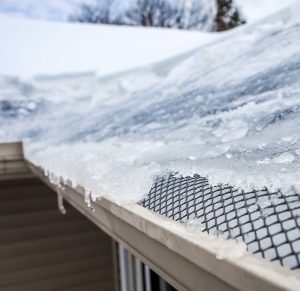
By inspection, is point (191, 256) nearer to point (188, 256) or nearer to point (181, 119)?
point (188, 256)

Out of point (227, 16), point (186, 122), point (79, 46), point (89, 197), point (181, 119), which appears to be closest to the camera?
point (89, 197)

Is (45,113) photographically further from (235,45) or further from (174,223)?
(174,223)

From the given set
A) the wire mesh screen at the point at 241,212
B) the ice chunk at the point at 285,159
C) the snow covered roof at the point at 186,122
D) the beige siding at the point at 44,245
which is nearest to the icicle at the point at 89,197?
the snow covered roof at the point at 186,122

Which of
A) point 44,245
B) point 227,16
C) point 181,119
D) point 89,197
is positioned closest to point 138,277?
point 181,119

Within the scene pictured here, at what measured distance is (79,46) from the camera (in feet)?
Answer: 18.3

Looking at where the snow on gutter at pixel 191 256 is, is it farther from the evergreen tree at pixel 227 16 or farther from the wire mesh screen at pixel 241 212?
the evergreen tree at pixel 227 16

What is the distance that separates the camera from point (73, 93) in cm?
449

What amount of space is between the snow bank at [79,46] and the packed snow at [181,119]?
53 centimetres

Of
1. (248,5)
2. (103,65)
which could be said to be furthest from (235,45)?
(248,5)

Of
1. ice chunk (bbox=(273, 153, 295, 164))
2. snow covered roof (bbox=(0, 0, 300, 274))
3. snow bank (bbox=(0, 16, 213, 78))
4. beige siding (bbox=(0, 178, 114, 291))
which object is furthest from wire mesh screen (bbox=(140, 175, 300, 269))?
snow bank (bbox=(0, 16, 213, 78))

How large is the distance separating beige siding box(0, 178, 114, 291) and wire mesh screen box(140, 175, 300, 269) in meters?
3.05

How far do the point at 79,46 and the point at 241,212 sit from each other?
514 cm

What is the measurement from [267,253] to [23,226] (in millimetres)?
3548

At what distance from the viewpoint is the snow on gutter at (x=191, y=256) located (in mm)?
557
